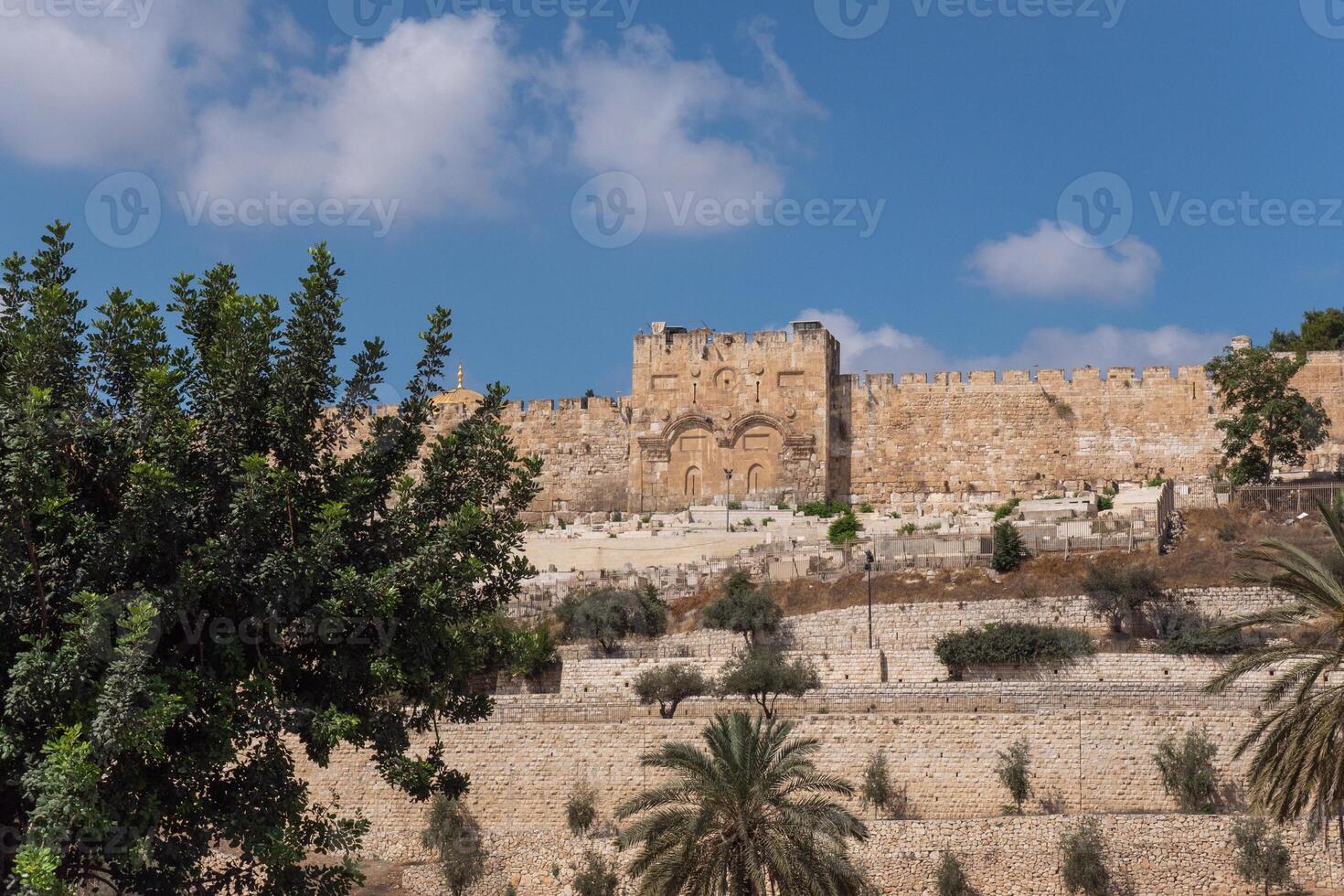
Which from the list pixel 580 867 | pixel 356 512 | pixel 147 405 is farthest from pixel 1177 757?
pixel 147 405

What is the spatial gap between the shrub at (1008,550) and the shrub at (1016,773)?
274 inches

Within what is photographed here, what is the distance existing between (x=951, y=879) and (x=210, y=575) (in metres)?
9.88

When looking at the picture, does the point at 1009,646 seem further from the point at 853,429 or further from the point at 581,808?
the point at 853,429

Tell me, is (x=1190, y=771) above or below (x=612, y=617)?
below

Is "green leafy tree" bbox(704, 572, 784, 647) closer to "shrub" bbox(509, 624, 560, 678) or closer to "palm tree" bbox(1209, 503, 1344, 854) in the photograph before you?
"shrub" bbox(509, 624, 560, 678)

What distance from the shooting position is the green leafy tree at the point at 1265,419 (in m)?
30.0

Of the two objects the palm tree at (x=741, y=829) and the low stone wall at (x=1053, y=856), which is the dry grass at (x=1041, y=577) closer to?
the low stone wall at (x=1053, y=856)

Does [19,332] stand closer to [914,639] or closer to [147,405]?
[147,405]

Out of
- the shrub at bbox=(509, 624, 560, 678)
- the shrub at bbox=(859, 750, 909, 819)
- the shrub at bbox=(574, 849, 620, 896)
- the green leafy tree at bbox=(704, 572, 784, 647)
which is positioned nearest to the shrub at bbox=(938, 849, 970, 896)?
the shrub at bbox=(859, 750, 909, 819)

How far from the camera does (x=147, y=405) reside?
10500 millimetres

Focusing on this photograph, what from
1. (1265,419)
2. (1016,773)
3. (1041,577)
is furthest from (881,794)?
(1265,419)

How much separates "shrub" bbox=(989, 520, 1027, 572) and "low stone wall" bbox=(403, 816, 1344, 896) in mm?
8391

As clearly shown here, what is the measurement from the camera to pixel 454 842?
19.6 m

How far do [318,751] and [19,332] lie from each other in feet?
10.7
